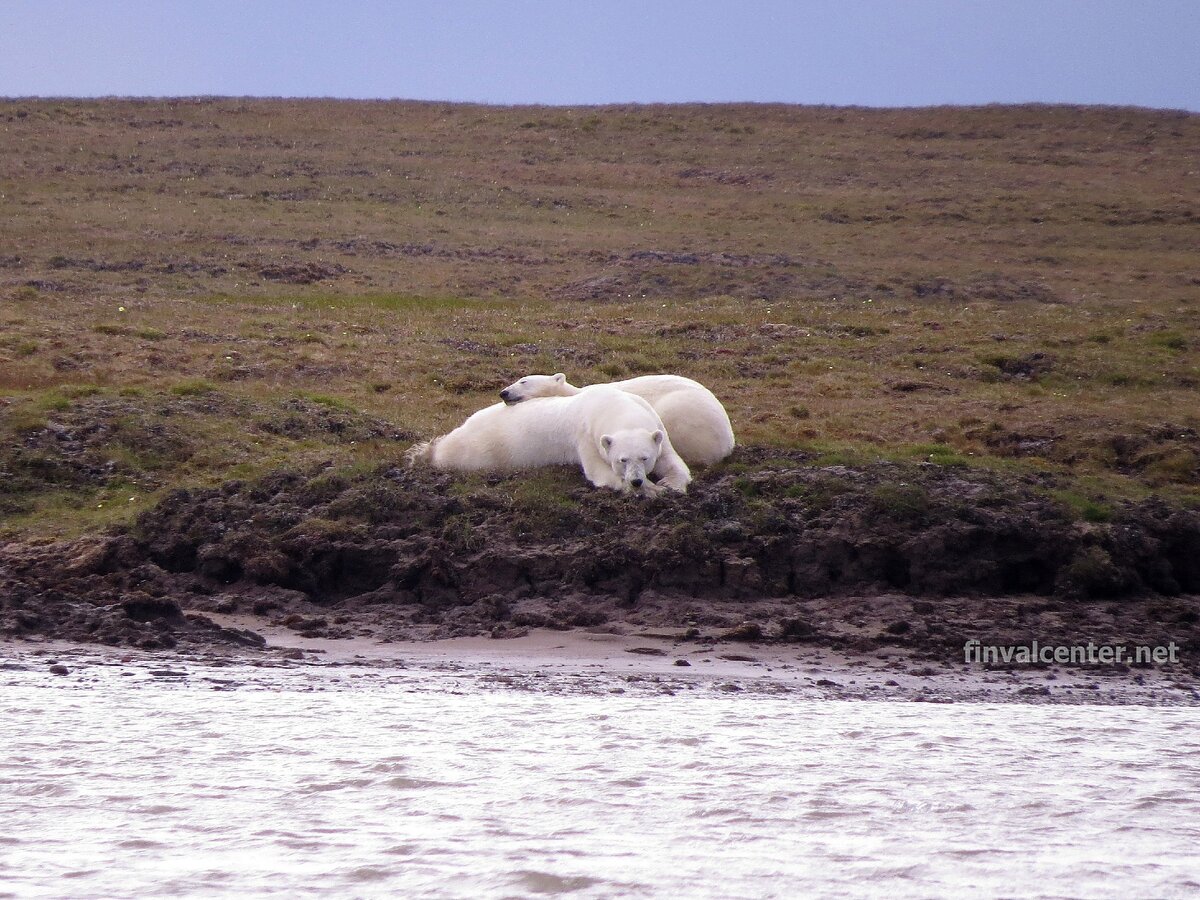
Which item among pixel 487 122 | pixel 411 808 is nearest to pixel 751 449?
pixel 411 808

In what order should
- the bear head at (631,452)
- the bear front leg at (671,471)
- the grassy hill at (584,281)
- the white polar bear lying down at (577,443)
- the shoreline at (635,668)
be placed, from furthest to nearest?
the grassy hill at (584,281) < the bear front leg at (671,471) < the white polar bear lying down at (577,443) < the bear head at (631,452) < the shoreline at (635,668)

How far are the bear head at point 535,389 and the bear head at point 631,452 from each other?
1.74 meters

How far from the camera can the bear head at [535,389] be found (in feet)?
44.4

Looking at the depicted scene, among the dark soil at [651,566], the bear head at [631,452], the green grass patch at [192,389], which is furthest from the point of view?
the green grass patch at [192,389]

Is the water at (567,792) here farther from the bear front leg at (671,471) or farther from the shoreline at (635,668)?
the bear front leg at (671,471)

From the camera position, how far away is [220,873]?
5156 millimetres

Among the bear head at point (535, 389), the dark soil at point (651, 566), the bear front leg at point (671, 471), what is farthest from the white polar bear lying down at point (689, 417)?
the dark soil at point (651, 566)

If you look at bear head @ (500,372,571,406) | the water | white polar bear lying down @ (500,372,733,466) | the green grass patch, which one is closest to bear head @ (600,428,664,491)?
white polar bear lying down @ (500,372,733,466)

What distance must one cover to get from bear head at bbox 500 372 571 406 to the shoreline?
12.9 feet

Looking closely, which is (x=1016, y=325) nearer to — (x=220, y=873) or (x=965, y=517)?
(x=965, y=517)

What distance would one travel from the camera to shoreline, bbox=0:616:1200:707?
855 centimetres

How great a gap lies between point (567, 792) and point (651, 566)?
15.3 ft

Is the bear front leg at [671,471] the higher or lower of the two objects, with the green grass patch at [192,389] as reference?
lower

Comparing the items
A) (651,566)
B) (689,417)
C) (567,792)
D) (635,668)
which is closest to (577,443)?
(689,417)
